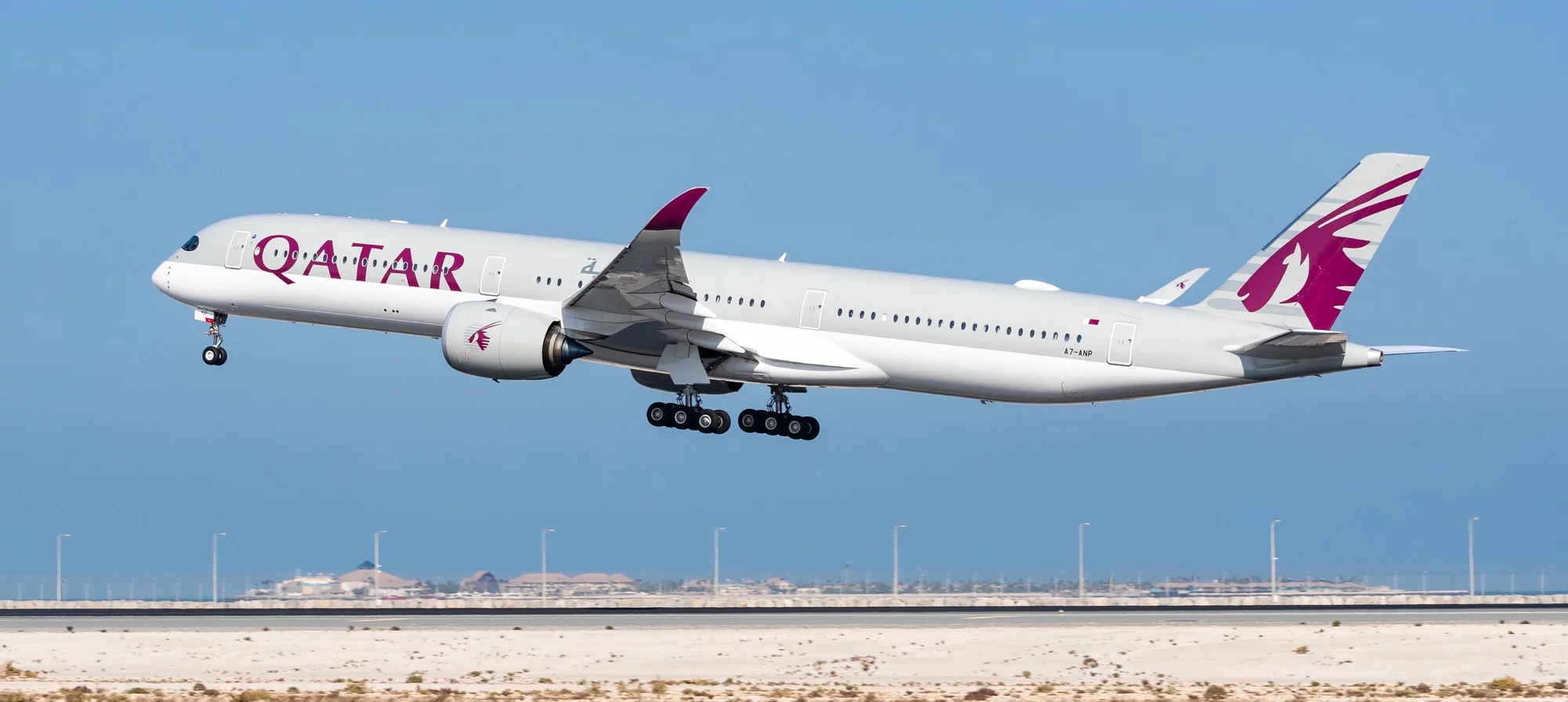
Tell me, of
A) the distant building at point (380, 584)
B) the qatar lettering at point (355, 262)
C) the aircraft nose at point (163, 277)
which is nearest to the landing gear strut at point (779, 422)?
the qatar lettering at point (355, 262)

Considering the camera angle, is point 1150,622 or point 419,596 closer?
point 1150,622

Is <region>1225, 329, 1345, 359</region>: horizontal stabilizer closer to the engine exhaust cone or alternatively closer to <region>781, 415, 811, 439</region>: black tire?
<region>781, 415, 811, 439</region>: black tire

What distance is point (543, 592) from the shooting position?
82.0 m

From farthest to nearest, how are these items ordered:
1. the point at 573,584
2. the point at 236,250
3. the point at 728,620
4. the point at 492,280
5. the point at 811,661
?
the point at 573,584
the point at 236,250
the point at 728,620
the point at 492,280
the point at 811,661

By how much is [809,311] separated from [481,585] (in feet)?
159

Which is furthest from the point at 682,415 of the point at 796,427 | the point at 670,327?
the point at 670,327

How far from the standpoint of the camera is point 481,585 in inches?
3681

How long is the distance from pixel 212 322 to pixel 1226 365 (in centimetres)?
2853

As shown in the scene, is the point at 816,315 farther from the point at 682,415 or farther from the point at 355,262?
the point at 355,262

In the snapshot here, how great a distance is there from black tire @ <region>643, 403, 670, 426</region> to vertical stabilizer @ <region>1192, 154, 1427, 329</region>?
1487 centimetres

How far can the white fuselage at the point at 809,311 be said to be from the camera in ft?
155

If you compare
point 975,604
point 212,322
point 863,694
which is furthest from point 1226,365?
point 212,322

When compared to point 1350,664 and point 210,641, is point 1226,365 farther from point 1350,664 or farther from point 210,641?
point 210,641

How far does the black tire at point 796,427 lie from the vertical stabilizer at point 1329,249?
1166 centimetres
